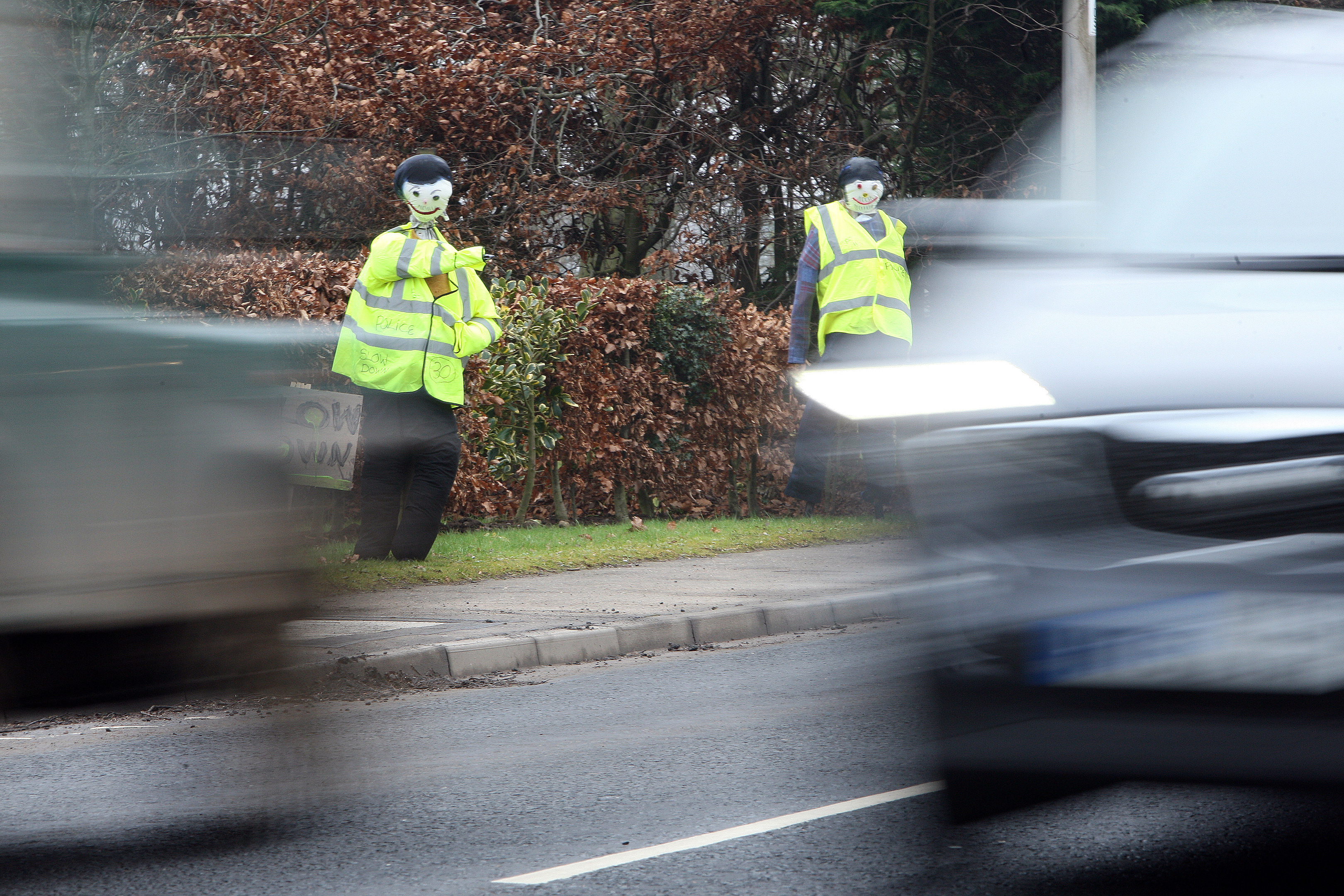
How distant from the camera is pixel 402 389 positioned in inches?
341

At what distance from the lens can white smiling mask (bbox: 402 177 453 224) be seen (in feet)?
28.5

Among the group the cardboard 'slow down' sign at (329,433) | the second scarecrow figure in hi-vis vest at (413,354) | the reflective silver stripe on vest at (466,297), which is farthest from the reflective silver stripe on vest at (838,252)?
the cardboard 'slow down' sign at (329,433)

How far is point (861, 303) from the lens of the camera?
10.6 metres

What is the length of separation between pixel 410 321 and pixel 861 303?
10.6 feet

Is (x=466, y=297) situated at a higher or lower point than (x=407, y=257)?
lower

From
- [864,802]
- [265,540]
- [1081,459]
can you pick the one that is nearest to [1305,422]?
[1081,459]

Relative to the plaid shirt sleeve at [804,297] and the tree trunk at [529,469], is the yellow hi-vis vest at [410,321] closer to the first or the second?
the tree trunk at [529,469]

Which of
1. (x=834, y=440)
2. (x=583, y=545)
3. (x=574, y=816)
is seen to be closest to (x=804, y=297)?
(x=834, y=440)

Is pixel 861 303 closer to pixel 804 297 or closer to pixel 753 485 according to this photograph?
pixel 804 297

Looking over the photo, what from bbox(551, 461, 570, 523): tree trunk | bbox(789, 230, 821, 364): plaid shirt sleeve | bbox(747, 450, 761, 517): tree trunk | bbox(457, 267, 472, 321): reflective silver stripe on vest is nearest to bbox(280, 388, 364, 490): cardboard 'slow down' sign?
bbox(457, 267, 472, 321): reflective silver stripe on vest

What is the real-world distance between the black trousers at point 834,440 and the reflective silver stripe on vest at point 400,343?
9.86 feet

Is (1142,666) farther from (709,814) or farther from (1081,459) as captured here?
(709,814)

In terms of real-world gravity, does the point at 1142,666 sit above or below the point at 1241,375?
below

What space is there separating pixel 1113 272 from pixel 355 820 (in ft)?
8.03
